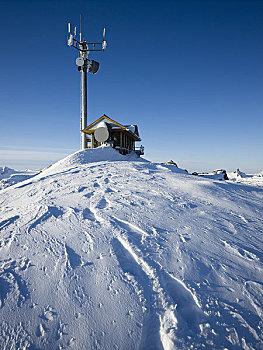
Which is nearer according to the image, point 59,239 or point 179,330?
point 179,330

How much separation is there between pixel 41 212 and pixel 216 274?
334cm

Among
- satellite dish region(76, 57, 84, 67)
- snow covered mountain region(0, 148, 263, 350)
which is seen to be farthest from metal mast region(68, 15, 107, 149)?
snow covered mountain region(0, 148, 263, 350)

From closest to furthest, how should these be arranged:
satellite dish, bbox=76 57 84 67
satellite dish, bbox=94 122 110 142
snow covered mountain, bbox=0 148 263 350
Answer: snow covered mountain, bbox=0 148 263 350
satellite dish, bbox=94 122 110 142
satellite dish, bbox=76 57 84 67

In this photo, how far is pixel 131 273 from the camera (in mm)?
2389

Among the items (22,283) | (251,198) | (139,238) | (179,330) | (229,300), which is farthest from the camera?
(251,198)

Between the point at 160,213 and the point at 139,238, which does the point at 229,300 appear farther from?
the point at 160,213

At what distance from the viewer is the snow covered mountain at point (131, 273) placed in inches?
71.4

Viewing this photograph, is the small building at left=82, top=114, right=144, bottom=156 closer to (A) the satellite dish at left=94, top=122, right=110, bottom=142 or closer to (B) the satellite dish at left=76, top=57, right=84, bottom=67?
(A) the satellite dish at left=94, top=122, right=110, bottom=142

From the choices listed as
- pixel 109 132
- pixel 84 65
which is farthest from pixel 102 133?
pixel 84 65

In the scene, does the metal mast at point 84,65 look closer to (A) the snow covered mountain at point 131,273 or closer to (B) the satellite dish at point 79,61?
(B) the satellite dish at point 79,61

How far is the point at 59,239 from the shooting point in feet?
9.83

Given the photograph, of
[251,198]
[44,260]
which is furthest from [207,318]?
[251,198]

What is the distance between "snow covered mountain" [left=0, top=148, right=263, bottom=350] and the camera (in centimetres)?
181

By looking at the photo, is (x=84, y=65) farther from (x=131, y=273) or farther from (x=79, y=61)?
(x=131, y=273)
